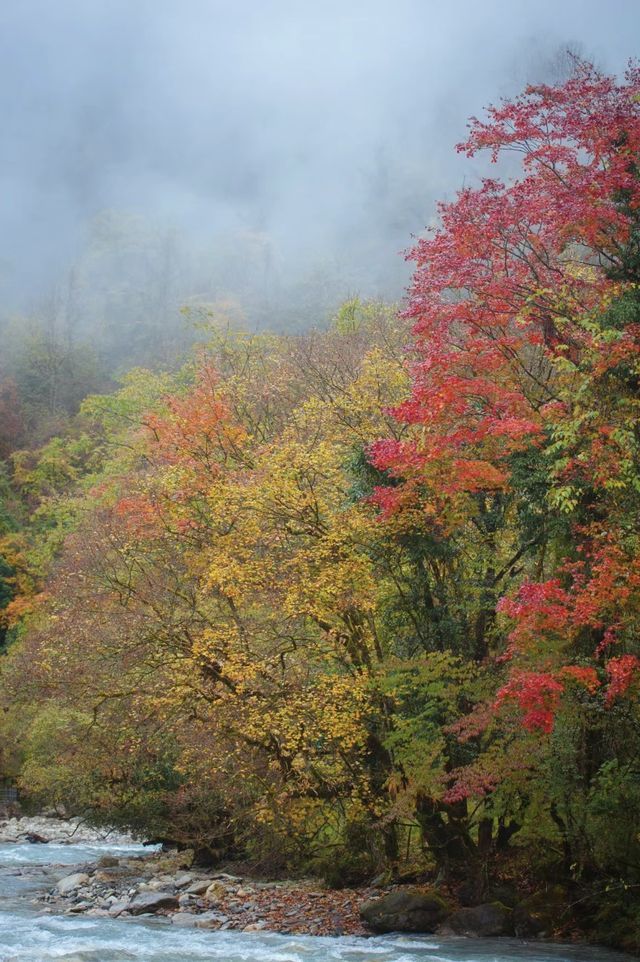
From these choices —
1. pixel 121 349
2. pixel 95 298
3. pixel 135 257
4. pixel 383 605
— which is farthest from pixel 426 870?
pixel 135 257

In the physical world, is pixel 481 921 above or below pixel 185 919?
above

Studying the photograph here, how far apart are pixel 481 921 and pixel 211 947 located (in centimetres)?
461

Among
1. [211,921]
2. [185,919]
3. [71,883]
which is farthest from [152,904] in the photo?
[71,883]

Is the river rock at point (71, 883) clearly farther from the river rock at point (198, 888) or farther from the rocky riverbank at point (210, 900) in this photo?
the river rock at point (198, 888)

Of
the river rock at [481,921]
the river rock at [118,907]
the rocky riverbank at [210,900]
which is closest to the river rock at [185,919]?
the rocky riverbank at [210,900]

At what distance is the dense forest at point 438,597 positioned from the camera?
13047 millimetres

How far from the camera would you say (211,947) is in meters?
14.7

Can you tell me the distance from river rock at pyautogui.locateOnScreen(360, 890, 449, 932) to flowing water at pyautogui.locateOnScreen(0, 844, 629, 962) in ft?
1.48

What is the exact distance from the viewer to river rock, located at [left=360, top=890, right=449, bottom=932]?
623 inches

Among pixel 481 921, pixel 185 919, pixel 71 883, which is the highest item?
pixel 481 921

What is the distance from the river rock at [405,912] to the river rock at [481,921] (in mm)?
Result: 279

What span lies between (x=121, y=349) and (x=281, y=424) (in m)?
100

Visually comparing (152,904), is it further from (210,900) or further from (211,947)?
(211,947)

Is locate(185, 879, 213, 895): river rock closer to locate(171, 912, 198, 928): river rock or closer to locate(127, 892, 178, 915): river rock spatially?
locate(127, 892, 178, 915): river rock
